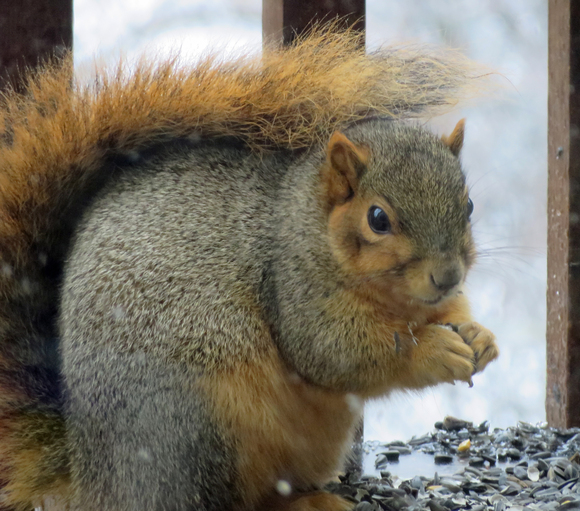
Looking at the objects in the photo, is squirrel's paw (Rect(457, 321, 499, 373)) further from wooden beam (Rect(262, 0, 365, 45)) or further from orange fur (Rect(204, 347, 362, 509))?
wooden beam (Rect(262, 0, 365, 45))

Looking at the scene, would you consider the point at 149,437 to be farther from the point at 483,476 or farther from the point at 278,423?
the point at 483,476

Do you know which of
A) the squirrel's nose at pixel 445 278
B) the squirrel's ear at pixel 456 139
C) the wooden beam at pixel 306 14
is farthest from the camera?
the wooden beam at pixel 306 14

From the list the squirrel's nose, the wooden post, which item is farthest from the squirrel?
the wooden post

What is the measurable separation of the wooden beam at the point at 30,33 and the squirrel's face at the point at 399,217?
60 centimetres

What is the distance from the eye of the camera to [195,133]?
1479 mm

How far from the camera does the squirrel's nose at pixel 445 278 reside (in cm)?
119

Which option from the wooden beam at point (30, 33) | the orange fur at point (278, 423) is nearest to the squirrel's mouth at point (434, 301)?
the orange fur at point (278, 423)

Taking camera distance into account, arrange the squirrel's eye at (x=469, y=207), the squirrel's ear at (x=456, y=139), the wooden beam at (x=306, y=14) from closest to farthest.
Answer: the squirrel's eye at (x=469, y=207) → the squirrel's ear at (x=456, y=139) → the wooden beam at (x=306, y=14)

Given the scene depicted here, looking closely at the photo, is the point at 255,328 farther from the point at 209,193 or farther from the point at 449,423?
the point at 449,423

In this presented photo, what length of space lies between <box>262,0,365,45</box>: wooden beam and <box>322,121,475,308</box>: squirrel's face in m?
0.42

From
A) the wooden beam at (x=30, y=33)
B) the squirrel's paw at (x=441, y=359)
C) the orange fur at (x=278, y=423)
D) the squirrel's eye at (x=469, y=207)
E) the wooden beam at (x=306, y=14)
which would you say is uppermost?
the wooden beam at (x=306, y=14)

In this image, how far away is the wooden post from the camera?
1723mm

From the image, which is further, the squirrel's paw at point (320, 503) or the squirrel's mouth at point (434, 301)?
the squirrel's paw at point (320, 503)

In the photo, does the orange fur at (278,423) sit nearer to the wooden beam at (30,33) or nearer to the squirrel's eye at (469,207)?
the squirrel's eye at (469,207)
